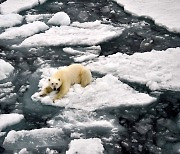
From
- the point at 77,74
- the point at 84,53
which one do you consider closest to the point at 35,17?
the point at 84,53

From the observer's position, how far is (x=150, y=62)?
6145 mm

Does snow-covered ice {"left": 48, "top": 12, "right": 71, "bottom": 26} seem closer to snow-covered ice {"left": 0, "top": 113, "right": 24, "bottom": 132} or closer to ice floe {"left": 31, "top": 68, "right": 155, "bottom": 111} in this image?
ice floe {"left": 31, "top": 68, "right": 155, "bottom": 111}

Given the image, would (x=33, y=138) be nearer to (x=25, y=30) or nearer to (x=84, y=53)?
(x=84, y=53)

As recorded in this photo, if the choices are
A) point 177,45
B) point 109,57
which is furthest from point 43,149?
point 177,45

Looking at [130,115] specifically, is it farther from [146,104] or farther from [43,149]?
[43,149]

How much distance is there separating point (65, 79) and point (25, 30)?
296 cm

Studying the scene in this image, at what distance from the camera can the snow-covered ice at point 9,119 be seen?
4.55 meters

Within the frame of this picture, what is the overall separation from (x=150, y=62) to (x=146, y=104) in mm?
1435

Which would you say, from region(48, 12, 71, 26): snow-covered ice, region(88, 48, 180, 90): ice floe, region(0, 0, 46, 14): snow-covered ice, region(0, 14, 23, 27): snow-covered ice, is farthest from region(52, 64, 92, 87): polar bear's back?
region(0, 0, 46, 14): snow-covered ice

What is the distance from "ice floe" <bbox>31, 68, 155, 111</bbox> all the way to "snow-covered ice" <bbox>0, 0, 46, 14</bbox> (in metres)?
4.18

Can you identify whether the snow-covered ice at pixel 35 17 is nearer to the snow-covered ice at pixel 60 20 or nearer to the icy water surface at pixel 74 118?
the snow-covered ice at pixel 60 20

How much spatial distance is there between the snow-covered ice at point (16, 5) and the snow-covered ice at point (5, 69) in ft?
10.7

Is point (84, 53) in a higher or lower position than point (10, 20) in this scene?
lower

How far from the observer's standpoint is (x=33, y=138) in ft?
14.1
